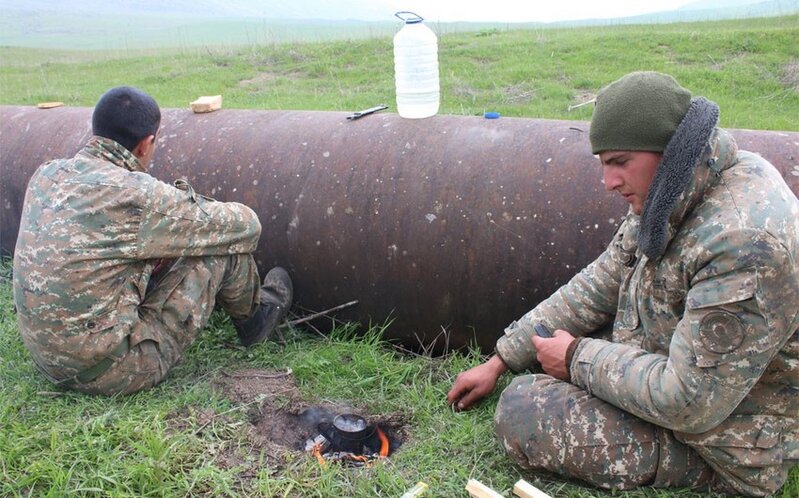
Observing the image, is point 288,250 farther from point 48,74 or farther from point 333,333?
point 48,74

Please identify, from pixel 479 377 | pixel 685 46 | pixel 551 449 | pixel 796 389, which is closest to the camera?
pixel 796 389

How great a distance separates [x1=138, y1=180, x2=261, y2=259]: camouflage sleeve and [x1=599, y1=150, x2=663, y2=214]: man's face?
181cm

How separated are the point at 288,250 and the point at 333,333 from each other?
489 mm

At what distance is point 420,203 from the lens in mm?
3414

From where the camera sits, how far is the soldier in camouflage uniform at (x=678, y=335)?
2.06 metres

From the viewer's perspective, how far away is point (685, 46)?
8.81 m

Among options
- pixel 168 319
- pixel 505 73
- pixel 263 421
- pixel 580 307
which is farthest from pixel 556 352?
pixel 505 73

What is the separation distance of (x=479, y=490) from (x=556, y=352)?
55 centimetres

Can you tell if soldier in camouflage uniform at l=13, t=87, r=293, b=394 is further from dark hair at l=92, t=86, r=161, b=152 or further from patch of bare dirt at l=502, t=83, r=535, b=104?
patch of bare dirt at l=502, t=83, r=535, b=104

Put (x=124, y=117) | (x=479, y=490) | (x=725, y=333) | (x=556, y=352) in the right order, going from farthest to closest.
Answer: (x=124, y=117), (x=556, y=352), (x=479, y=490), (x=725, y=333)

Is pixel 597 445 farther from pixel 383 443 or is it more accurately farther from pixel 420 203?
pixel 420 203

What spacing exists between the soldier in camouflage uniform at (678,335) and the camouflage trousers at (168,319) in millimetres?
1499

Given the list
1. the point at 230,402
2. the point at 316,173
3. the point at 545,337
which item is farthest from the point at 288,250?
the point at 545,337

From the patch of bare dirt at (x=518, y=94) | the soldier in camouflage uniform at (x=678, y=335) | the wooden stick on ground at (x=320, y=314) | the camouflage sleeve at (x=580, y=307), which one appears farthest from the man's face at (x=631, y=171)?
the patch of bare dirt at (x=518, y=94)
